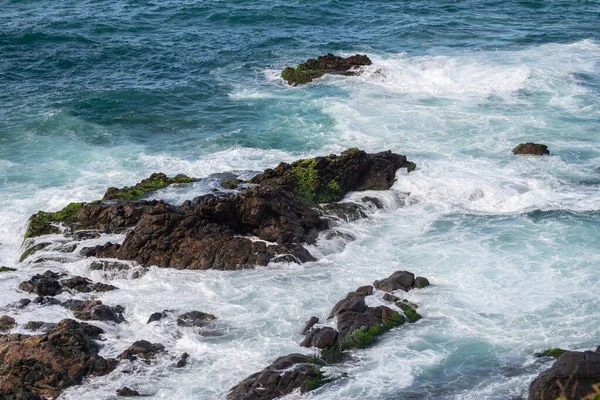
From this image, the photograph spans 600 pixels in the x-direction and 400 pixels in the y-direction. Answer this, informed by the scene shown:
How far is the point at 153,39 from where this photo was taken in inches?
1881

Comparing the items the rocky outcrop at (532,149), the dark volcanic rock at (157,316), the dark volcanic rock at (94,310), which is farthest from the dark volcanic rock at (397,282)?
the rocky outcrop at (532,149)

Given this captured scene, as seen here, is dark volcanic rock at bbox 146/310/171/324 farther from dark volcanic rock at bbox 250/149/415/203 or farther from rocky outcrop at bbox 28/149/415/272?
dark volcanic rock at bbox 250/149/415/203

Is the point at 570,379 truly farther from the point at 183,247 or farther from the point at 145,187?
the point at 145,187

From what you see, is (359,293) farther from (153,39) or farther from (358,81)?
(153,39)

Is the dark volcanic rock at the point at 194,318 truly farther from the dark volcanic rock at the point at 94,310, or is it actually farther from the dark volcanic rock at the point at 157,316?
the dark volcanic rock at the point at 94,310

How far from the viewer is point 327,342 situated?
61.2 ft

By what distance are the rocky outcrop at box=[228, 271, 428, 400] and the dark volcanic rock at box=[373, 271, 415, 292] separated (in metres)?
0.03

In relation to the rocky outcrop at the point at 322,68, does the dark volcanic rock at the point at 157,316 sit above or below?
below

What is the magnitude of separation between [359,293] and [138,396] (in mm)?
6566

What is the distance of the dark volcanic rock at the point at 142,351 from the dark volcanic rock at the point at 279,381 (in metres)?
2.54

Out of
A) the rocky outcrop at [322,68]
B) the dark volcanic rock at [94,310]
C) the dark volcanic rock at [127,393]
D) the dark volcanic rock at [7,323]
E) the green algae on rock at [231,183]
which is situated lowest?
the dark volcanic rock at [127,393]

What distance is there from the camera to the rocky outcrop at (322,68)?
4084 centimetres

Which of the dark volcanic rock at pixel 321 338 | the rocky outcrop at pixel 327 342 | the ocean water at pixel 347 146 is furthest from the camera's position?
the ocean water at pixel 347 146

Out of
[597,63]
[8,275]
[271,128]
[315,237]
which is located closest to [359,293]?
[315,237]
